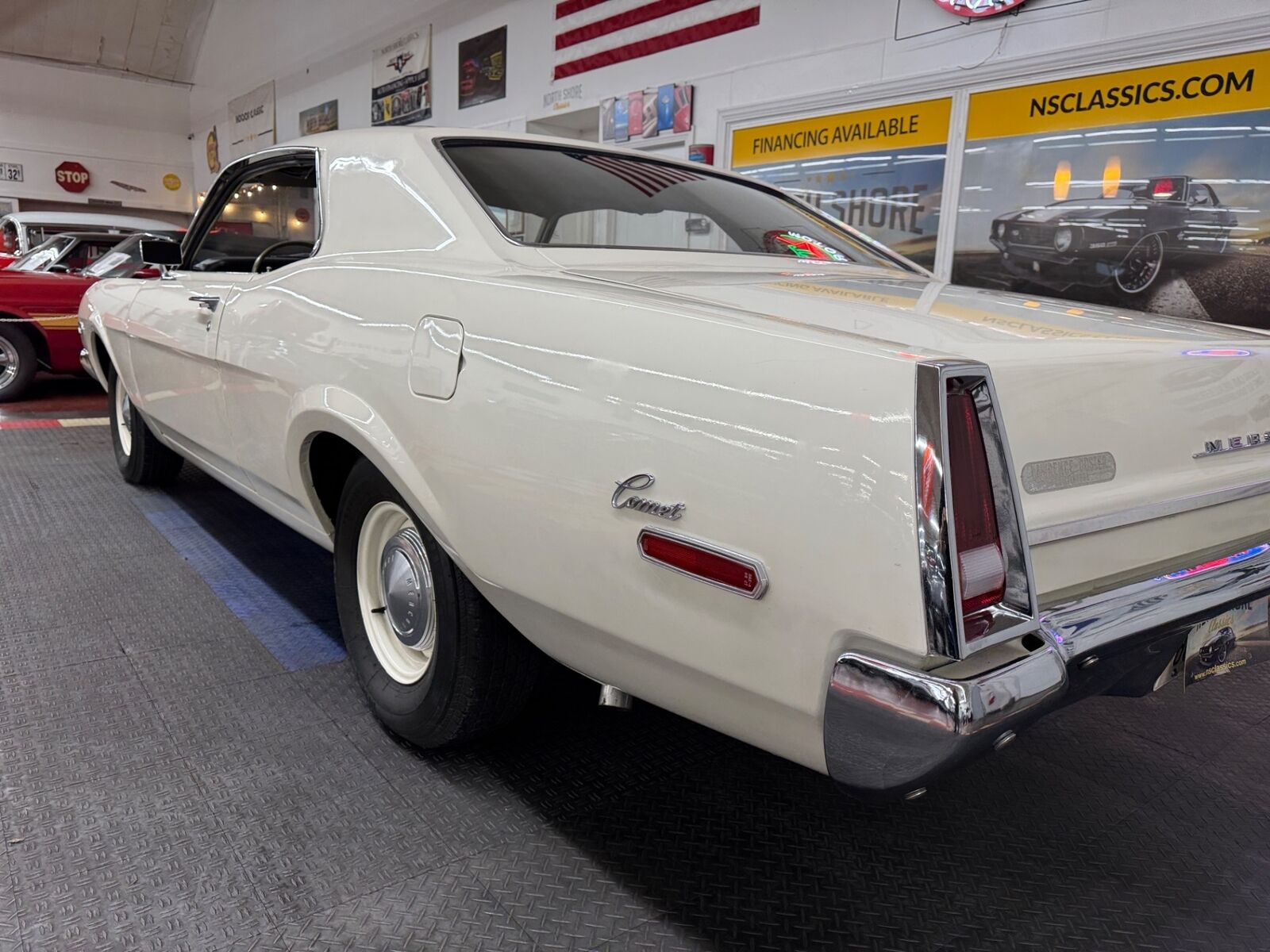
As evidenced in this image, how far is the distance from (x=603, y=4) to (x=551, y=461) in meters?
7.02

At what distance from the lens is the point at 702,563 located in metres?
1.13

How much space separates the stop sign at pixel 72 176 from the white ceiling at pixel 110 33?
2064 mm

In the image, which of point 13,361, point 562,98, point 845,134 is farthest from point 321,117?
point 845,134

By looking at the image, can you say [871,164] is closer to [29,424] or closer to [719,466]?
[719,466]

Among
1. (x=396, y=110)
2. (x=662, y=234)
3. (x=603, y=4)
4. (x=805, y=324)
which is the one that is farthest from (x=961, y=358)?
(x=396, y=110)

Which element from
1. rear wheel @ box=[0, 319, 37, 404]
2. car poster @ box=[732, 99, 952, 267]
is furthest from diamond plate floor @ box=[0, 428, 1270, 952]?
→ rear wheel @ box=[0, 319, 37, 404]

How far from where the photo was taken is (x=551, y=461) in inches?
51.3

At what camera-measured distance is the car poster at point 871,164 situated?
520 cm

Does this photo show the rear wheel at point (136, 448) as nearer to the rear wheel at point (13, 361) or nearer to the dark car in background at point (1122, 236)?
the rear wheel at point (13, 361)

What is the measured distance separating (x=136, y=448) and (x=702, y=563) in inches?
145

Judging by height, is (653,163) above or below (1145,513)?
above

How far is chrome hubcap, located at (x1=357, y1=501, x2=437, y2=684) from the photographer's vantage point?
6.01ft

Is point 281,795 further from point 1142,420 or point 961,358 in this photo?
point 1142,420

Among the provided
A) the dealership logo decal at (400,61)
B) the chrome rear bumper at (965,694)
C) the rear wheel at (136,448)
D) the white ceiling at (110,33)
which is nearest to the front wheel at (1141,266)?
the chrome rear bumper at (965,694)
